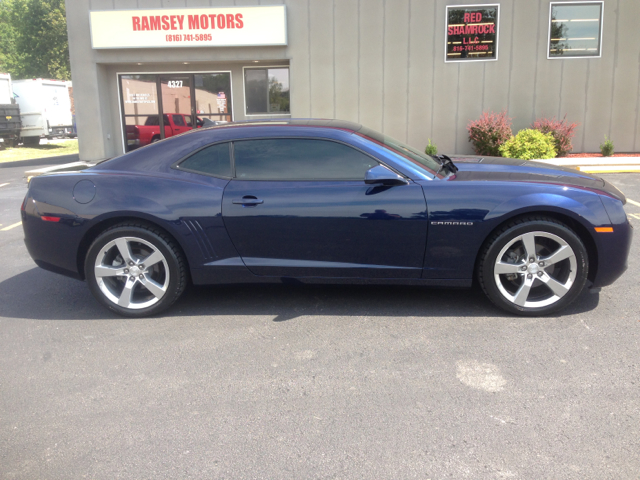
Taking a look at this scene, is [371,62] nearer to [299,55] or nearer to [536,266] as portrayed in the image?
[299,55]

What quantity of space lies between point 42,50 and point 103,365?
58.3 m

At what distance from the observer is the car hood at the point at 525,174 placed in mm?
4273

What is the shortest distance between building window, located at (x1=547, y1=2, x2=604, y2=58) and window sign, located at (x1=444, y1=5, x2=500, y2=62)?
4.29 ft

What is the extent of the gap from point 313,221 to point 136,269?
1460 mm

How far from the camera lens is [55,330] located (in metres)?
4.34

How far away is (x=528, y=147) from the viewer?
11969mm

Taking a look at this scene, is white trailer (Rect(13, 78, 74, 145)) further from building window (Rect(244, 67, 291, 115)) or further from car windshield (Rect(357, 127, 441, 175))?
car windshield (Rect(357, 127, 441, 175))

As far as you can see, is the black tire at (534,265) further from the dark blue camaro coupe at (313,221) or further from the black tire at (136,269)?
the black tire at (136,269)

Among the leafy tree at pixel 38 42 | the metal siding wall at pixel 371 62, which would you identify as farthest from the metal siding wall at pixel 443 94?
the leafy tree at pixel 38 42

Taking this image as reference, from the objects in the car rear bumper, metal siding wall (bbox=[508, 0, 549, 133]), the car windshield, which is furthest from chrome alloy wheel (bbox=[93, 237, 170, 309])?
metal siding wall (bbox=[508, 0, 549, 133])

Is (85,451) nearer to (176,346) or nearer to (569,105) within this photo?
(176,346)

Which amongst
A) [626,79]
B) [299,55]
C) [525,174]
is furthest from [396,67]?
[525,174]

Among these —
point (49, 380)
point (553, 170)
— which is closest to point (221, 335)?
point (49, 380)

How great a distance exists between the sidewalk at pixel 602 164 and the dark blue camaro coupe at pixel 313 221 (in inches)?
→ 307
